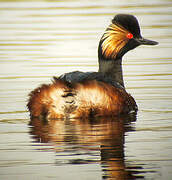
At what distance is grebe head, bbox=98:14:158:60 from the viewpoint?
11.0 m

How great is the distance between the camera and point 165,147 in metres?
8.08

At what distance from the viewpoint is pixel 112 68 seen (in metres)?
11.2

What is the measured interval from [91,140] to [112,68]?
2.85m

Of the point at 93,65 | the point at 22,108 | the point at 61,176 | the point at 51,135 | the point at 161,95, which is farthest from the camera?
the point at 93,65

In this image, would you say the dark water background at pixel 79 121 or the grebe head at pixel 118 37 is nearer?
the dark water background at pixel 79 121

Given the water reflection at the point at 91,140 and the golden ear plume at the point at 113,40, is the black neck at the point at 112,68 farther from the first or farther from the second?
the water reflection at the point at 91,140

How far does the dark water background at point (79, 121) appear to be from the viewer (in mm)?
7461

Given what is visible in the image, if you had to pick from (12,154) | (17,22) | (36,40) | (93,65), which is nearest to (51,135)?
(12,154)

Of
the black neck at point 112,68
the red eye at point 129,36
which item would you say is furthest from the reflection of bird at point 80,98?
the red eye at point 129,36

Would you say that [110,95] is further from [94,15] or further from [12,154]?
[94,15]

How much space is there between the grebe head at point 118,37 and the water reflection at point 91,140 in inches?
53.2

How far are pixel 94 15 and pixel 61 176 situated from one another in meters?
15.0

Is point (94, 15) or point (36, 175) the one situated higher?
point (94, 15)

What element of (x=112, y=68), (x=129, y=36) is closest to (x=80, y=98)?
(x=112, y=68)
